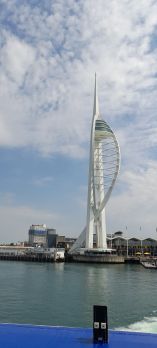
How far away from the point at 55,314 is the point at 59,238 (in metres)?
119

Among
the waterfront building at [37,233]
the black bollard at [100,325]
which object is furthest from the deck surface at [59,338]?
the waterfront building at [37,233]

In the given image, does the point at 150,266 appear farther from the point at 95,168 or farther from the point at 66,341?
the point at 66,341

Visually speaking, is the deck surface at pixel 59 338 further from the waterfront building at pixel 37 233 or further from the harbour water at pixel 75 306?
the waterfront building at pixel 37 233

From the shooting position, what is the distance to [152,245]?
114 metres

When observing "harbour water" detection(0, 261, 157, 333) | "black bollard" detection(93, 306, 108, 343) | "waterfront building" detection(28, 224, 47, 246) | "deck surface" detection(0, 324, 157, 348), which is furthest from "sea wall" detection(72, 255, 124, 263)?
"waterfront building" detection(28, 224, 47, 246)

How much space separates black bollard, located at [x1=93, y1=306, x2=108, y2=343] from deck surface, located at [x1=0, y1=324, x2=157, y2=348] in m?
0.12

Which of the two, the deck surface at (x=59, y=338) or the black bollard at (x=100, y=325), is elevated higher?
the black bollard at (x=100, y=325)

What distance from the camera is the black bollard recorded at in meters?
7.13

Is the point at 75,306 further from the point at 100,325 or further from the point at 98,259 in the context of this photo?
the point at 98,259

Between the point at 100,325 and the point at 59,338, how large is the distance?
0.79 metres

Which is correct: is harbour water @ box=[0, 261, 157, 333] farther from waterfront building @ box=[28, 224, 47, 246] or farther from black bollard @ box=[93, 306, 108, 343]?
waterfront building @ box=[28, 224, 47, 246]

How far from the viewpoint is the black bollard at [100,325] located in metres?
7.13

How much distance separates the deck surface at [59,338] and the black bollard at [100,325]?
4.9 inches

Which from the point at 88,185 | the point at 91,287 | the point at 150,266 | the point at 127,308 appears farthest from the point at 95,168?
the point at 127,308
